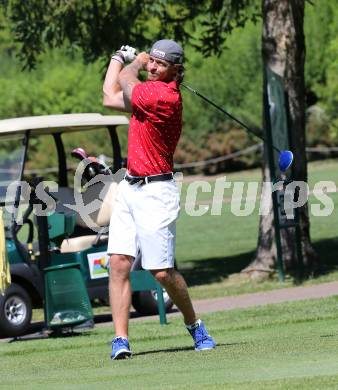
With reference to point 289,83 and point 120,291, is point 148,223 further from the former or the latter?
point 289,83

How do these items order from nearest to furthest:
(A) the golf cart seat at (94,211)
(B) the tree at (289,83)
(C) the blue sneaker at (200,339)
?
(C) the blue sneaker at (200,339) < (A) the golf cart seat at (94,211) < (B) the tree at (289,83)

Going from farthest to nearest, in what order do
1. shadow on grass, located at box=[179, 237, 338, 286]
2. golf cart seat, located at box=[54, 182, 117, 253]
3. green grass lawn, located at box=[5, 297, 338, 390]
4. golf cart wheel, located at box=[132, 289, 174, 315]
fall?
shadow on grass, located at box=[179, 237, 338, 286], golf cart wheel, located at box=[132, 289, 174, 315], golf cart seat, located at box=[54, 182, 117, 253], green grass lawn, located at box=[5, 297, 338, 390]

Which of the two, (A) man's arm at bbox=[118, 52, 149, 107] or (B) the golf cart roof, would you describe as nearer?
(A) man's arm at bbox=[118, 52, 149, 107]

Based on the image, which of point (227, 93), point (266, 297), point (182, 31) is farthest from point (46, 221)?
point (227, 93)

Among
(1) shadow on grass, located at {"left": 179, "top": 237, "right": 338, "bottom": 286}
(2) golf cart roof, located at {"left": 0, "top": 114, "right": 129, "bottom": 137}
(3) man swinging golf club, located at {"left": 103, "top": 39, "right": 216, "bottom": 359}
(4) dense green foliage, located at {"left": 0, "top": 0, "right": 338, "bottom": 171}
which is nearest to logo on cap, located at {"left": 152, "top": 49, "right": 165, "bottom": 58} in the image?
(3) man swinging golf club, located at {"left": 103, "top": 39, "right": 216, "bottom": 359}

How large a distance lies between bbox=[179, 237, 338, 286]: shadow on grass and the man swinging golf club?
7.98 meters

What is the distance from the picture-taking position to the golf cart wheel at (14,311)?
39.3 feet

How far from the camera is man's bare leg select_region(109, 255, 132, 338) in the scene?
8492 mm

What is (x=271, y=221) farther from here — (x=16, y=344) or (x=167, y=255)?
(x=167, y=255)

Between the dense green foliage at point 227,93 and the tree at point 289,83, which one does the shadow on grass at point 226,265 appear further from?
the dense green foliage at point 227,93

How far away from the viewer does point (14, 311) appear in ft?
39.7

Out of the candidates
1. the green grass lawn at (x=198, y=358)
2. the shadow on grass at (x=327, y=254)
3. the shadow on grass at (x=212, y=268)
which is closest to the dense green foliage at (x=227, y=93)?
the shadow on grass at (x=327, y=254)

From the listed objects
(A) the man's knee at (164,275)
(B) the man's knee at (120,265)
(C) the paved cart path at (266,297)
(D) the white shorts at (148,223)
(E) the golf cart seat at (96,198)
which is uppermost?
(D) the white shorts at (148,223)

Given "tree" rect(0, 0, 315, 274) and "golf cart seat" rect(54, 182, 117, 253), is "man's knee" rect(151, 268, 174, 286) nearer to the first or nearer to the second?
"golf cart seat" rect(54, 182, 117, 253)
